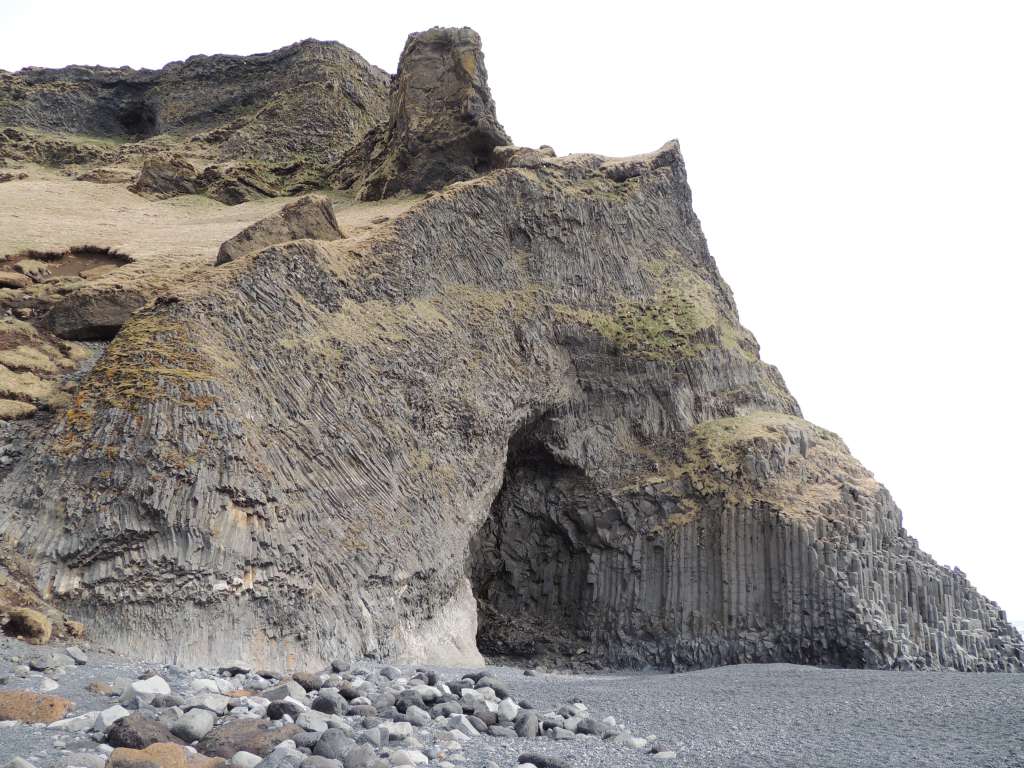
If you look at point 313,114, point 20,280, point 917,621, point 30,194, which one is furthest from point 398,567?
point 313,114

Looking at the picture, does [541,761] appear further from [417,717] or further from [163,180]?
[163,180]

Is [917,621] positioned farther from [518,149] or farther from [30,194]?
[30,194]

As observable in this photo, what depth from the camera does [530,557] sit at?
61.5ft

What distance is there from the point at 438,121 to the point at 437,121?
0.03m

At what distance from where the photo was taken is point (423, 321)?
16.0 meters

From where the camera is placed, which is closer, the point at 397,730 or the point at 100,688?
the point at 397,730

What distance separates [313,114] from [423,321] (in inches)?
673

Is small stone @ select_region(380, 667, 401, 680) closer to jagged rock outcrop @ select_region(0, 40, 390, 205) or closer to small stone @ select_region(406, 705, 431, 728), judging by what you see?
small stone @ select_region(406, 705, 431, 728)

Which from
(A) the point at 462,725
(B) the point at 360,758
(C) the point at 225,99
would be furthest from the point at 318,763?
(C) the point at 225,99

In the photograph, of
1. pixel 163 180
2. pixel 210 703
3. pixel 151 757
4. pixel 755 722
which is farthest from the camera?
pixel 163 180

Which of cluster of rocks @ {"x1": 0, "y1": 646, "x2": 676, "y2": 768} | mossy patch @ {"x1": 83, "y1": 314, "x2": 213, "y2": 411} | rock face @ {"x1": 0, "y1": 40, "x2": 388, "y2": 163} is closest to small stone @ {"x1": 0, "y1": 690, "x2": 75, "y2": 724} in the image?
cluster of rocks @ {"x1": 0, "y1": 646, "x2": 676, "y2": 768}

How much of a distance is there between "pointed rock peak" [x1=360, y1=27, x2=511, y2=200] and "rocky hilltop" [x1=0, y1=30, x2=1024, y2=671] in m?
0.08

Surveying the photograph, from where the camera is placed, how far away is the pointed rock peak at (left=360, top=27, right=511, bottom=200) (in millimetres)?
23094

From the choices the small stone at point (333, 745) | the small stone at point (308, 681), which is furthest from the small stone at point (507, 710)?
the small stone at point (333, 745)
